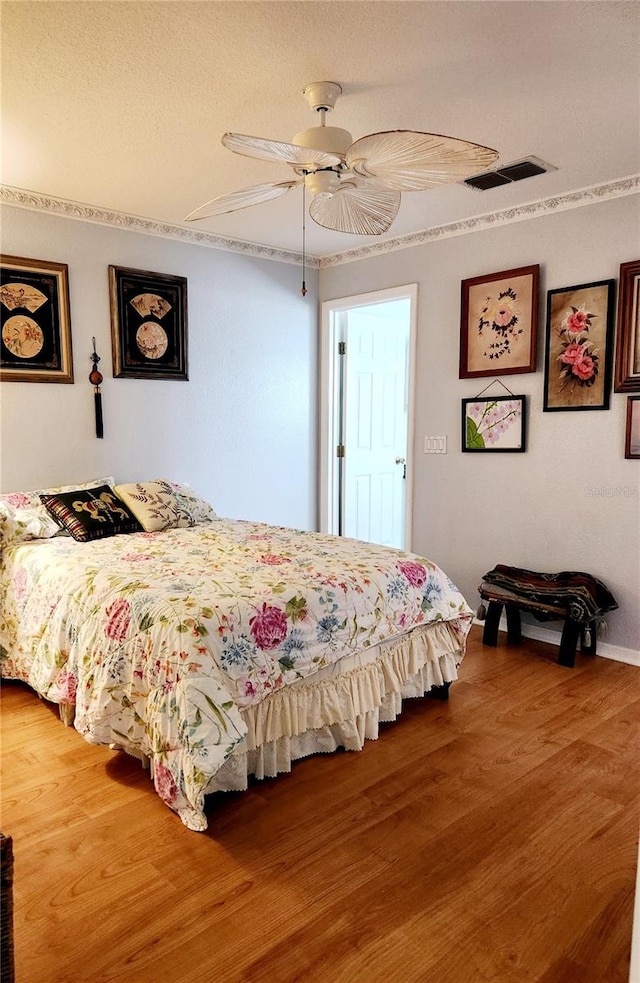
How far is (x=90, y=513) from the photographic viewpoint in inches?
130

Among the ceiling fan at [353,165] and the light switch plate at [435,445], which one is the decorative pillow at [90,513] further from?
the light switch plate at [435,445]

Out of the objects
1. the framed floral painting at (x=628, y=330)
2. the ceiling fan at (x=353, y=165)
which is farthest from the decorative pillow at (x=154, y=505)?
the framed floral painting at (x=628, y=330)

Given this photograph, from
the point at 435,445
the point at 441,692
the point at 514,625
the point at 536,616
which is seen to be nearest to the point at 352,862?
the point at 441,692

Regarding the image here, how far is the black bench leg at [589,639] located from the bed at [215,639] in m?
0.92

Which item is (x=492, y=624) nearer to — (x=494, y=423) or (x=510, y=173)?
(x=494, y=423)

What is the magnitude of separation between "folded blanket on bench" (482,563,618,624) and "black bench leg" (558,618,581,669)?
2.4 inches

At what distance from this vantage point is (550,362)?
11.7 ft

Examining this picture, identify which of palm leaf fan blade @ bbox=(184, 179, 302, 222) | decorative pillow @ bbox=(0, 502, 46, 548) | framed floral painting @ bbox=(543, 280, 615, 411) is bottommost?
decorative pillow @ bbox=(0, 502, 46, 548)

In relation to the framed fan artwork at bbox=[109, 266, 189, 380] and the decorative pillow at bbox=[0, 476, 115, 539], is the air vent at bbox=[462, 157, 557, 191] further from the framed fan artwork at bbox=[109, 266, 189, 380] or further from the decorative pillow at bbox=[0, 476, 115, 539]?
the decorative pillow at bbox=[0, 476, 115, 539]

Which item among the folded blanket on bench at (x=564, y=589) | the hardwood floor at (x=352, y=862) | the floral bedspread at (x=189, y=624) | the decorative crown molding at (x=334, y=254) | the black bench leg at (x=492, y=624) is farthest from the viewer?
the black bench leg at (x=492, y=624)

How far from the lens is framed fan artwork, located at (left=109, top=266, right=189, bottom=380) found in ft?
12.5

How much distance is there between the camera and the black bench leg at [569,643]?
3.26m

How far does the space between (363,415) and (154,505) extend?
2084 mm

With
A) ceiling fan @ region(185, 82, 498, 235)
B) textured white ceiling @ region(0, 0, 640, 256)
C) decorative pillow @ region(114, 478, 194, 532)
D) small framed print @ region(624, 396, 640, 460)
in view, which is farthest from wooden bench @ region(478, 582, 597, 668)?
textured white ceiling @ region(0, 0, 640, 256)
